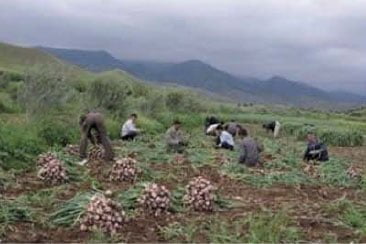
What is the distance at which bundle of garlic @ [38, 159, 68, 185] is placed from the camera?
1344 centimetres

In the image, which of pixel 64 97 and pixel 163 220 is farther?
pixel 64 97

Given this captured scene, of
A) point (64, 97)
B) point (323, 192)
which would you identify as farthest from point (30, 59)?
point (323, 192)

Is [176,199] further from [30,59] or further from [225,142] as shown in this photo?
[30,59]

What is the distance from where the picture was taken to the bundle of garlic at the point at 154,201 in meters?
10.5

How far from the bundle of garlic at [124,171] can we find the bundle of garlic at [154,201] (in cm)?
321

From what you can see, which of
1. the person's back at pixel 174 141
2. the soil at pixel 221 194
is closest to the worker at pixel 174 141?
the person's back at pixel 174 141

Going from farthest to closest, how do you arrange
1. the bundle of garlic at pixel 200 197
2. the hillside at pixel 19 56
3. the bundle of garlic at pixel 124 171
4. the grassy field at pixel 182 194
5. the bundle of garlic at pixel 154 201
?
the hillside at pixel 19 56, the bundle of garlic at pixel 124 171, the bundle of garlic at pixel 200 197, the bundle of garlic at pixel 154 201, the grassy field at pixel 182 194

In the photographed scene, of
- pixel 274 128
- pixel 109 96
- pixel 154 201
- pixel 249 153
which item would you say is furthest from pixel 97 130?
pixel 274 128

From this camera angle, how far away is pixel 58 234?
917cm

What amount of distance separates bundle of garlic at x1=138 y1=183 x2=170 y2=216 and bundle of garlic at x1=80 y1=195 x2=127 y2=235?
1.15m

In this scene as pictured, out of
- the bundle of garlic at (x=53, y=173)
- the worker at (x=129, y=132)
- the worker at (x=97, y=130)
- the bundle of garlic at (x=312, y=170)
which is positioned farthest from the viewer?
the worker at (x=129, y=132)

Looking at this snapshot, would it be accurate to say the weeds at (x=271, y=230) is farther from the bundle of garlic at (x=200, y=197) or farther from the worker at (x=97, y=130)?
the worker at (x=97, y=130)

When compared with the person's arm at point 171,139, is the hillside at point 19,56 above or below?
above

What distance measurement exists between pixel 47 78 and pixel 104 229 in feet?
75.7
